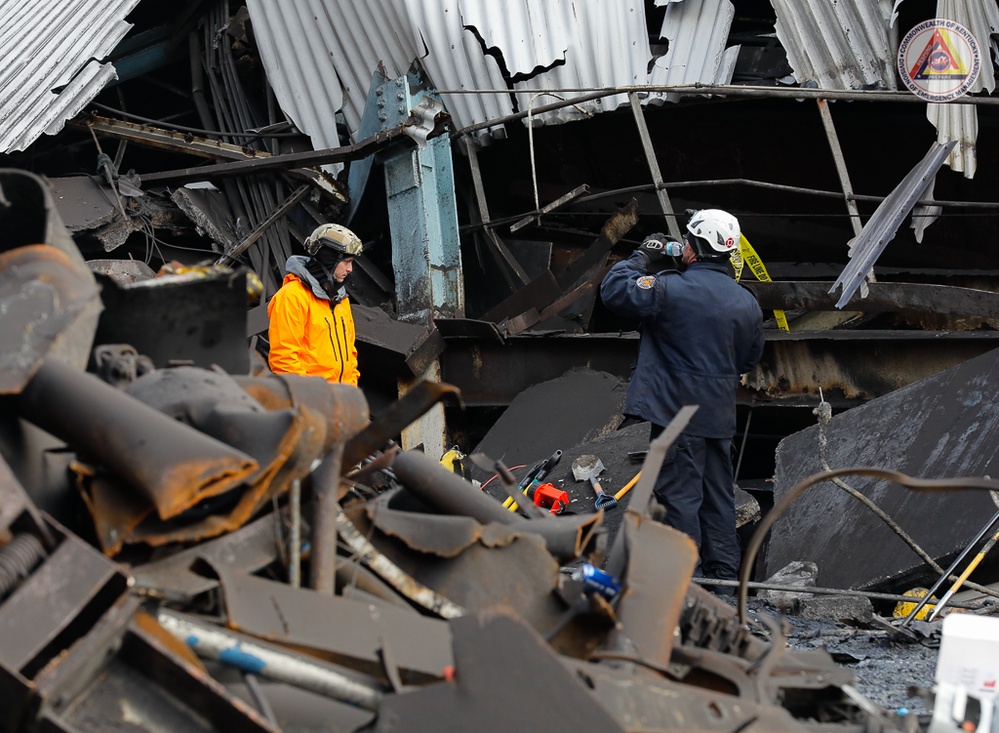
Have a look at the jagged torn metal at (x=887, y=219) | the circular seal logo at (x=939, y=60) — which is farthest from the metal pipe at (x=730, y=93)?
the jagged torn metal at (x=887, y=219)

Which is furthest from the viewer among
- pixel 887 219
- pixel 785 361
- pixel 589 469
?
pixel 785 361

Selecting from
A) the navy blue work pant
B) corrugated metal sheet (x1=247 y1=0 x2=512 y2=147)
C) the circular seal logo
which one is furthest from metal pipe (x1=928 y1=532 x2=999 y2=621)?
Answer: corrugated metal sheet (x1=247 y1=0 x2=512 y2=147)

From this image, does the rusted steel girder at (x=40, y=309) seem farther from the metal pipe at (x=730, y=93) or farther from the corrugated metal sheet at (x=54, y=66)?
the corrugated metal sheet at (x=54, y=66)

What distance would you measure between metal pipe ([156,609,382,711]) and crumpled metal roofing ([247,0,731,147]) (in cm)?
659

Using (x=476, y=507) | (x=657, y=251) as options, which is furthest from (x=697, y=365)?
(x=476, y=507)

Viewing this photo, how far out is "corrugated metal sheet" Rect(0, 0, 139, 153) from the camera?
324 inches

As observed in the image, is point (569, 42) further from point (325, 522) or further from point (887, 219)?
point (325, 522)

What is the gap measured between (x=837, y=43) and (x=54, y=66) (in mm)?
5864

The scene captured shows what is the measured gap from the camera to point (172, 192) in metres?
8.94

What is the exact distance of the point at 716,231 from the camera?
5.69 meters

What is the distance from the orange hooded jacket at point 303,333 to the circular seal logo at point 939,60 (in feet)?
13.9

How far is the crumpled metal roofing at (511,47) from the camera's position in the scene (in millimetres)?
8562

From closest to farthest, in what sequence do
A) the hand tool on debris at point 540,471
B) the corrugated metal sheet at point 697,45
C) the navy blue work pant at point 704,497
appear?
the navy blue work pant at point 704,497 → the hand tool on debris at point 540,471 → the corrugated metal sheet at point 697,45

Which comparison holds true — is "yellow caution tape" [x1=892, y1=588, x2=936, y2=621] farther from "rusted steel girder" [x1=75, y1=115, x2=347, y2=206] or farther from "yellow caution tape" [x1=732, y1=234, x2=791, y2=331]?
"rusted steel girder" [x1=75, y1=115, x2=347, y2=206]
